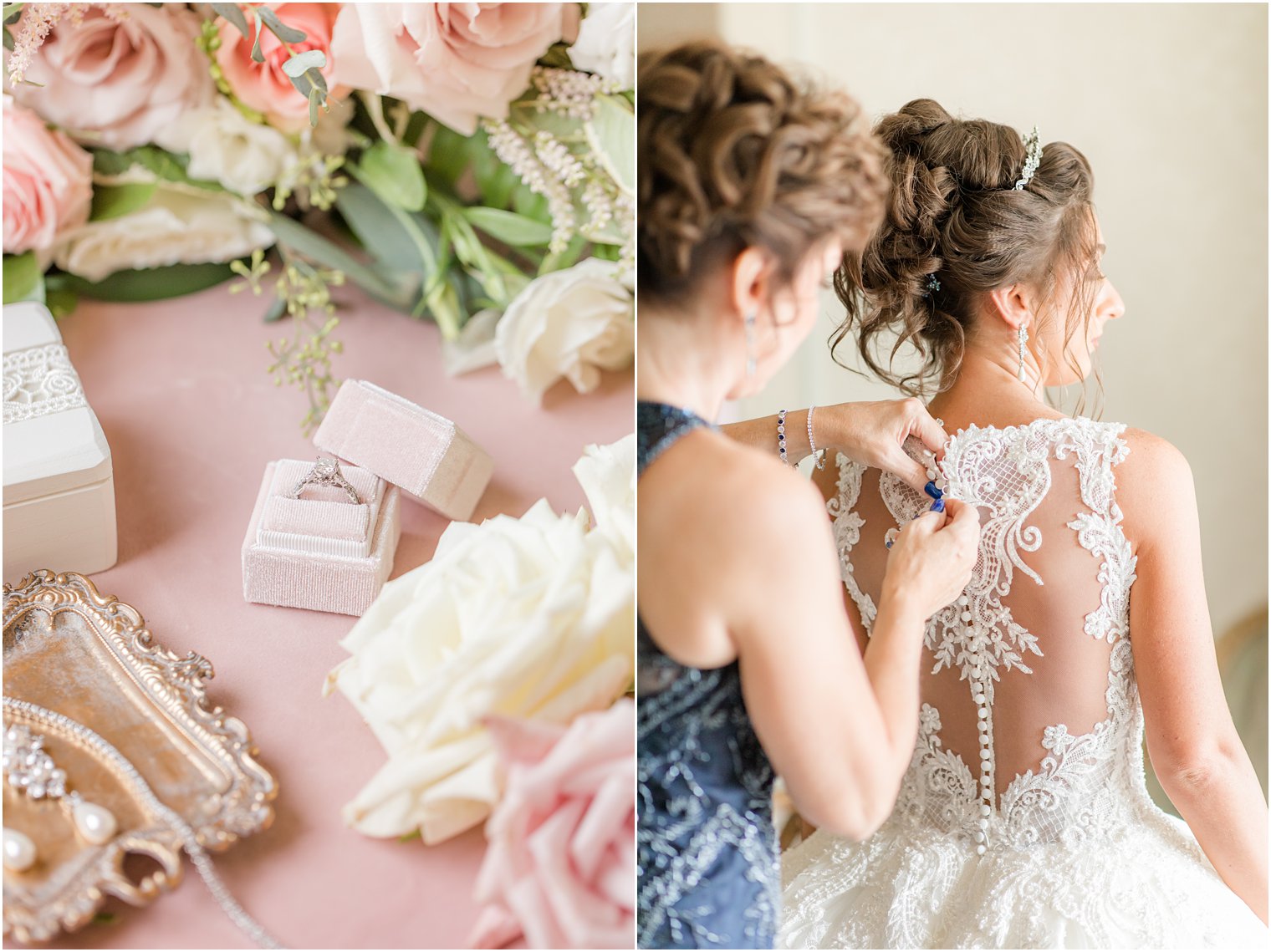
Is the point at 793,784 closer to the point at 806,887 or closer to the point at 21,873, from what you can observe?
the point at 806,887

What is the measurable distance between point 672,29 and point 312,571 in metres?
0.51

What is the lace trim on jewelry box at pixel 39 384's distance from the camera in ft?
2.86

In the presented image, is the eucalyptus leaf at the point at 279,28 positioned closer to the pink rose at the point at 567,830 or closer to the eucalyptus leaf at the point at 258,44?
the eucalyptus leaf at the point at 258,44

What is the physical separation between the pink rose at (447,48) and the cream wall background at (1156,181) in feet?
1.08

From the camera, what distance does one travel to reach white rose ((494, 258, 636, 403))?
3.35 ft

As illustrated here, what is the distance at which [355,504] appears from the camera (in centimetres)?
Answer: 82

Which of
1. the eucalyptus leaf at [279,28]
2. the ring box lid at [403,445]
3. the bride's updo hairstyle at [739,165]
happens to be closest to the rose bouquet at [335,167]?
the eucalyptus leaf at [279,28]

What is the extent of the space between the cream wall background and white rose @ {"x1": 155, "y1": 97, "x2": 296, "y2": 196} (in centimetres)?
64

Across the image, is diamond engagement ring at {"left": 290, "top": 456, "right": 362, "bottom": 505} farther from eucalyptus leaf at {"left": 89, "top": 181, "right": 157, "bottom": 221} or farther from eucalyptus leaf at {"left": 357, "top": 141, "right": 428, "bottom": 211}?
eucalyptus leaf at {"left": 89, "top": 181, "right": 157, "bottom": 221}

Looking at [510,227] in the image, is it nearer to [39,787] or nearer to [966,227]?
[966,227]

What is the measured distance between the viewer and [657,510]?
2.02 ft

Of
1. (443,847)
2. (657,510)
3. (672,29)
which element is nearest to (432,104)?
(672,29)

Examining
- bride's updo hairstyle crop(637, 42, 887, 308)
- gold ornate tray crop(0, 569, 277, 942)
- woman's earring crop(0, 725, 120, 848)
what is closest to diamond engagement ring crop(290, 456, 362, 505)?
gold ornate tray crop(0, 569, 277, 942)

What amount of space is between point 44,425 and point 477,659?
51 cm
